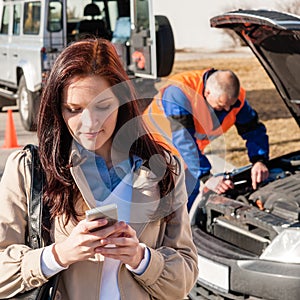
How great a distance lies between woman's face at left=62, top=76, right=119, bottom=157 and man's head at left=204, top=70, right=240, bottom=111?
9.53 ft

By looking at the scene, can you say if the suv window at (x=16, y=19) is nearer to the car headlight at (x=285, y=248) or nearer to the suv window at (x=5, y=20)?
the suv window at (x=5, y=20)

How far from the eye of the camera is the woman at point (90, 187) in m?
1.86

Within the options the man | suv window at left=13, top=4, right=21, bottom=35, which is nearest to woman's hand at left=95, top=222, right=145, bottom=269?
the man

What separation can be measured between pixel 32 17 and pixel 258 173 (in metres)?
7.94

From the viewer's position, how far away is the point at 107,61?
1.91 metres

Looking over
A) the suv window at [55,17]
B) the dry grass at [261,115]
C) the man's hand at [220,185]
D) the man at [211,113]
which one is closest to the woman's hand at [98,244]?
the dry grass at [261,115]

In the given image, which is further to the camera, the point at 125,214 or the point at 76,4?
the point at 76,4

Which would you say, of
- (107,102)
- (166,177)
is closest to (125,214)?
(166,177)

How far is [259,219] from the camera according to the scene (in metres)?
3.93

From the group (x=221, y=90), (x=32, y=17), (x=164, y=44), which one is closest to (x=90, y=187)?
(x=221, y=90)

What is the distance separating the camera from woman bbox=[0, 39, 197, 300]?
1.86 metres

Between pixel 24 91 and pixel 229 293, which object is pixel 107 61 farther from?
pixel 24 91

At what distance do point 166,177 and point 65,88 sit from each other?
0.37 metres

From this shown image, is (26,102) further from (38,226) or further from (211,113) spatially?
(38,226)
